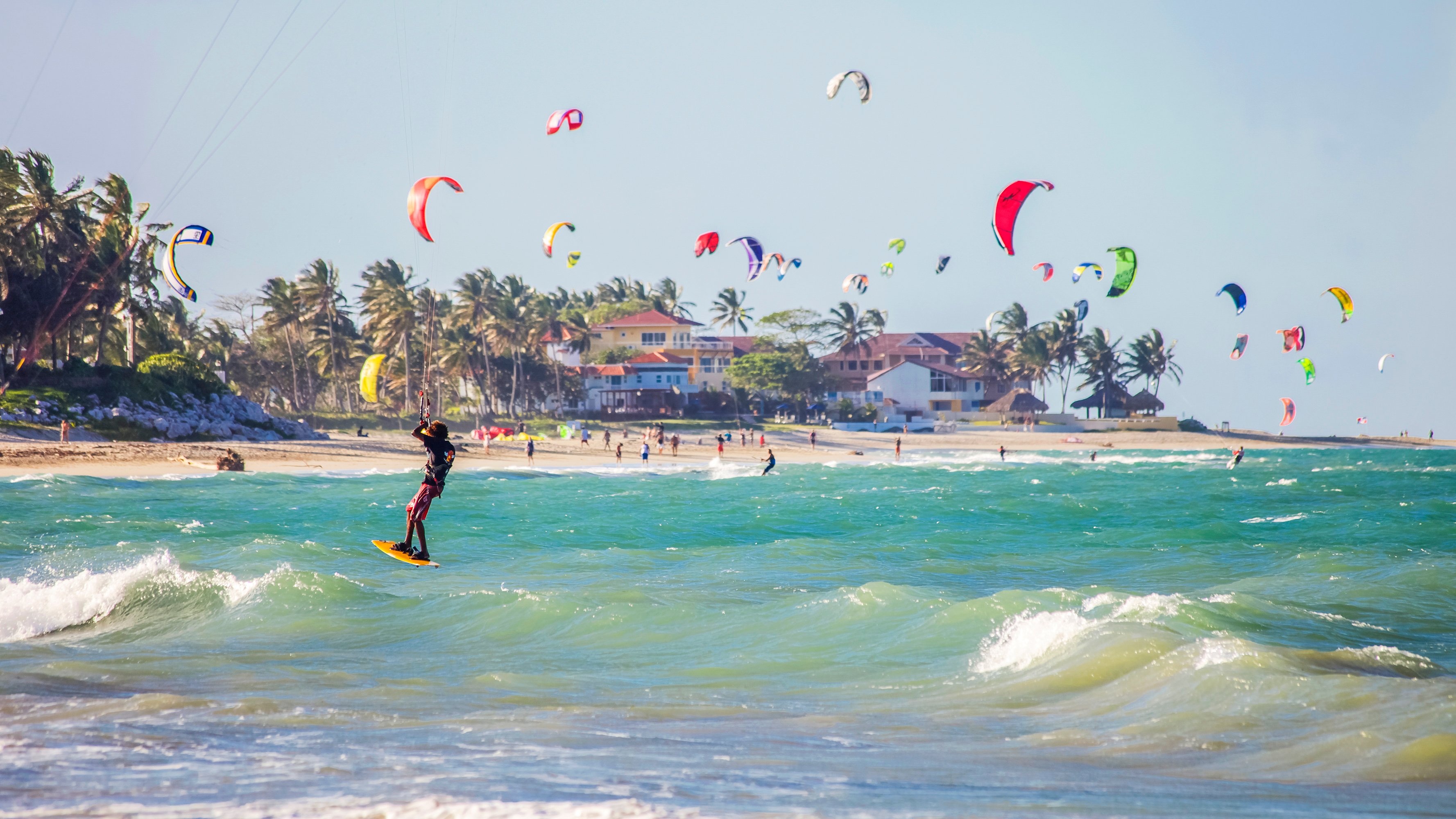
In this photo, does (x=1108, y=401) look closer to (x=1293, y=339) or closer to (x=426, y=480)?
(x=1293, y=339)

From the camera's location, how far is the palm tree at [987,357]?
3652 inches

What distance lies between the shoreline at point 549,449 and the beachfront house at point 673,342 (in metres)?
13.1

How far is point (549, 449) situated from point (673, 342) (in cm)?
3284

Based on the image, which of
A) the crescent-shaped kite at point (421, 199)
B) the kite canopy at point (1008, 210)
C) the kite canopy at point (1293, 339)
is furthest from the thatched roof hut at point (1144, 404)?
the crescent-shaped kite at point (421, 199)

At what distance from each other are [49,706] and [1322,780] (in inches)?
345

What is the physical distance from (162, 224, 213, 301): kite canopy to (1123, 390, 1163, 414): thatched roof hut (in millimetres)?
68519

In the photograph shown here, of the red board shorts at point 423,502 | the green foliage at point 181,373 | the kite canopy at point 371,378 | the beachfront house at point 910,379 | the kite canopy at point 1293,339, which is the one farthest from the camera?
the beachfront house at point 910,379

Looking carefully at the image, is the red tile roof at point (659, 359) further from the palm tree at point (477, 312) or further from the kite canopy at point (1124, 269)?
the kite canopy at point (1124, 269)

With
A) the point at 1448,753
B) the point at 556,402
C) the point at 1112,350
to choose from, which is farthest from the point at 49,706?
the point at 1112,350

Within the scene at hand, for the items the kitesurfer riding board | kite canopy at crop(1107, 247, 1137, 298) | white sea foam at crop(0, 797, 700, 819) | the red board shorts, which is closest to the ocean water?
white sea foam at crop(0, 797, 700, 819)

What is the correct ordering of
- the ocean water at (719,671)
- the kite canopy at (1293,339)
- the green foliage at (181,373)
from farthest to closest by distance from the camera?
the kite canopy at (1293,339), the green foliage at (181,373), the ocean water at (719,671)

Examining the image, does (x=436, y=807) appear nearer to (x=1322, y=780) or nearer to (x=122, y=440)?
(x=1322, y=780)

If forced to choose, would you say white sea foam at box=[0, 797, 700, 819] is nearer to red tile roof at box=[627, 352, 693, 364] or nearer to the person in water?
the person in water

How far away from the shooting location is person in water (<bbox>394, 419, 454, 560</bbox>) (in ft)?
32.7
